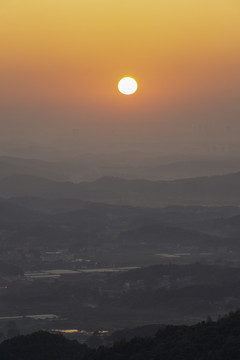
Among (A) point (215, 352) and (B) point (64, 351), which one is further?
(B) point (64, 351)

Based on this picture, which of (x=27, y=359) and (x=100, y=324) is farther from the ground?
(x=100, y=324)

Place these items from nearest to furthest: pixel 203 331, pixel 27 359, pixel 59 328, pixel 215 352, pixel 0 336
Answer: pixel 215 352 < pixel 203 331 < pixel 27 359 < pixel 0 336 < pixel 59 328

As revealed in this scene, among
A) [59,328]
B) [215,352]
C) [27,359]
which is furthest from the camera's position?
[59,328]

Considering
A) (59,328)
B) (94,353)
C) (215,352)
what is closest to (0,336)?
(59,328)

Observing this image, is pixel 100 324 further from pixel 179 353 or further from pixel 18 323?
pixel 179 353

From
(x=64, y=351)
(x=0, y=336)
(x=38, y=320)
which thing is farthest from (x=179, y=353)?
(x=38, y=320)

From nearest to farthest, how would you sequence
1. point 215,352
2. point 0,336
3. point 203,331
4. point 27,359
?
point 215,352 → point 203,331 → point 27,359 → point 0,336

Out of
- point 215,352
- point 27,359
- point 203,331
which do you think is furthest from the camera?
point 27,359

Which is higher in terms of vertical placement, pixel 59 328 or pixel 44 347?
pixel 59 328

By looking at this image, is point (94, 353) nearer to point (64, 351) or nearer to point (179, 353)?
point (179, 353)
